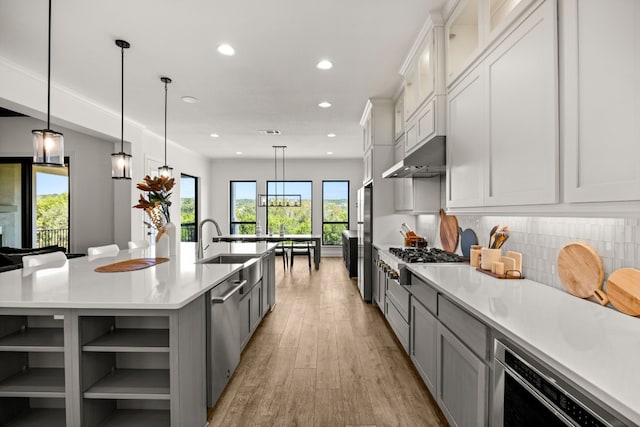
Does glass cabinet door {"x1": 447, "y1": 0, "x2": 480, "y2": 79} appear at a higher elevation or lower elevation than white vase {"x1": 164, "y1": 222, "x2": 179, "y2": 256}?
higher

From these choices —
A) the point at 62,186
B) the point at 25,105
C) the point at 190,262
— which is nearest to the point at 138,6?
the point at 190,262

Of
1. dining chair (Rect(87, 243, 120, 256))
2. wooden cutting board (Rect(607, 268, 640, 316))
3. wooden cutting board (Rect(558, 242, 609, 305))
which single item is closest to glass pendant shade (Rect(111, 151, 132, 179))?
dining chair (Rect(87, 243, 120, 256))

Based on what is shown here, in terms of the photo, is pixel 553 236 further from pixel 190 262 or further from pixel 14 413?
pixel 14 413

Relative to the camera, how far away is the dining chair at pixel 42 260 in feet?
8.35

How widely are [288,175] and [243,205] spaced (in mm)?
1584

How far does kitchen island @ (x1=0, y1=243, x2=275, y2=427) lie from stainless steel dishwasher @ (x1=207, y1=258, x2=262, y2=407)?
0.11 m

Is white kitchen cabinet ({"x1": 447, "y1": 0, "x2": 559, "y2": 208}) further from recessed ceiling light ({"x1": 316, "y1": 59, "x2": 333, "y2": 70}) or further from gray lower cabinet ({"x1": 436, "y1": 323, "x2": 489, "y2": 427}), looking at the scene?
recessed ceiling light ({"x1": 316, "y1": 59, "x2": 333, "y2": 70})

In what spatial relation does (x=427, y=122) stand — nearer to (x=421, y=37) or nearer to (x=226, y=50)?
(x=421, y=37)

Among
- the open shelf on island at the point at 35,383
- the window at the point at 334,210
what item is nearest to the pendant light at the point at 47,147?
the open shelf on island at the point at 35,383

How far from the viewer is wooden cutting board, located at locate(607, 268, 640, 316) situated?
50.6 inches

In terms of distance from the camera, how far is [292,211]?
934cm

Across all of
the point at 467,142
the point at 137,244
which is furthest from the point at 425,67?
the point at 137,244

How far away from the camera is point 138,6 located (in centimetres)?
241

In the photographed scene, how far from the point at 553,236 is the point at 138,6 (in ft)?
10.5
